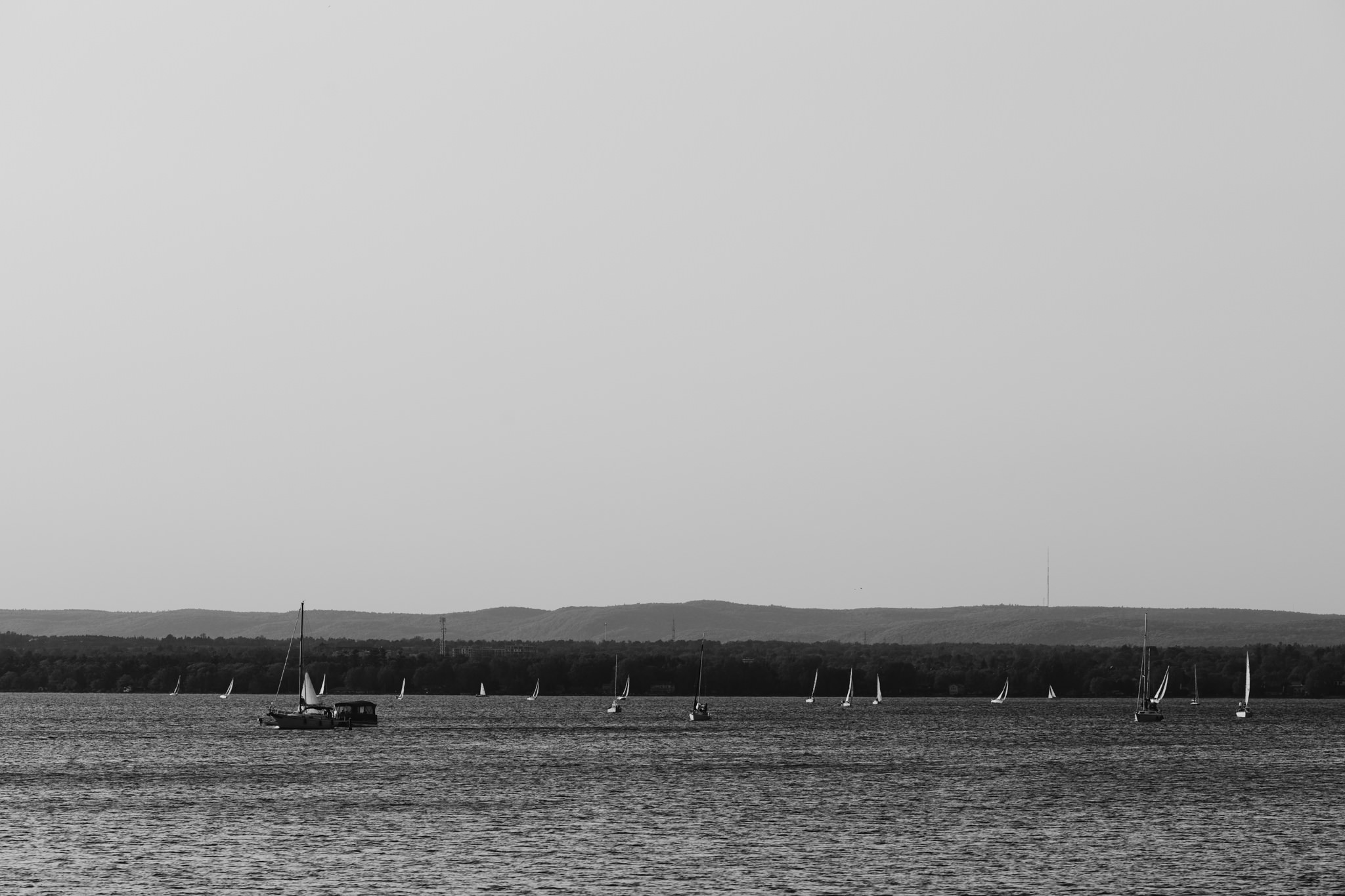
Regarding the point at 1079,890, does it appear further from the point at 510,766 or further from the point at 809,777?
the point at 510,766

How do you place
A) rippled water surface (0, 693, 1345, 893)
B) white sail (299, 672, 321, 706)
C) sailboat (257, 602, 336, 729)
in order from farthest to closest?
white sail (299, 672, 321, 706) < sailboat (257, 602, 336, 729) < rippled water surface (0, 693, 1345, 893)

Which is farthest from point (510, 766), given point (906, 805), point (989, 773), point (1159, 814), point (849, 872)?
point (849, 872)

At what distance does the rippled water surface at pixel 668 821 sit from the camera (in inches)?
2810

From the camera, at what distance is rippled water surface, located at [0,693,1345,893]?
Answer: 2810 inches

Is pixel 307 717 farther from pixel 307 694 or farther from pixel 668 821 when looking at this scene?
pixel 668 821

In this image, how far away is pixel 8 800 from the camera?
342 ft

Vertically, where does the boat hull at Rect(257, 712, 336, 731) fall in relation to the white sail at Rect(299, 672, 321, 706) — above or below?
below

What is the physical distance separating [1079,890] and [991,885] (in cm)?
304

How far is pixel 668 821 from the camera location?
301 feet

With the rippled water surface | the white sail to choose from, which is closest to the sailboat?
the white sail

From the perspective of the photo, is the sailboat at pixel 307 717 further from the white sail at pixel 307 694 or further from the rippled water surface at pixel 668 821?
the rippled water surface at pixel 668 821

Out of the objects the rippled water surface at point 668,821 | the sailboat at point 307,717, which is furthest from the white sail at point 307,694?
the rippled water surface at point 668,821

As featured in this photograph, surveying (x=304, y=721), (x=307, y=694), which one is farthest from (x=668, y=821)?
(x=307, y=694)

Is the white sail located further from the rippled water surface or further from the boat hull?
the rippled water surface
